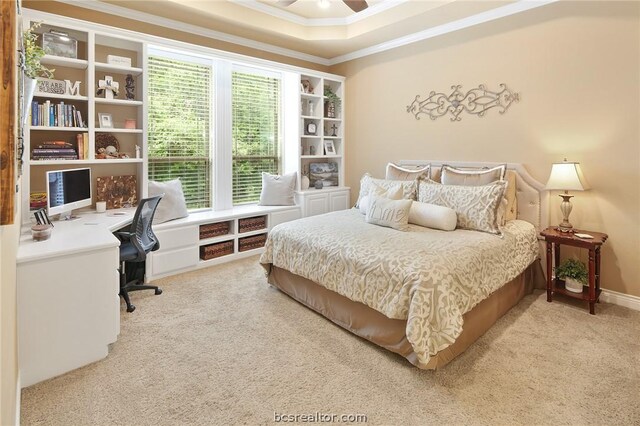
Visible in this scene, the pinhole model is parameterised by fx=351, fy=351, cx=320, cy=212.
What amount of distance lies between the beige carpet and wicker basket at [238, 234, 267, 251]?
158 cm

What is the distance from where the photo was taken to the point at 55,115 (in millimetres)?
3139

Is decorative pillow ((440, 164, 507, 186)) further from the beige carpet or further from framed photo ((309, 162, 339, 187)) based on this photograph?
framed photo ((309, 162, 339, 187))

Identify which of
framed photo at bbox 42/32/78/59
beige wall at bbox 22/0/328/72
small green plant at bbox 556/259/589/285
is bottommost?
small green plant at bbox 556/259/589/285

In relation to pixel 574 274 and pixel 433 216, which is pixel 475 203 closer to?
pixel 433 216

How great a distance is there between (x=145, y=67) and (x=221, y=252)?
7.13ft

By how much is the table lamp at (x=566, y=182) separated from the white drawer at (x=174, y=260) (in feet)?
12.1

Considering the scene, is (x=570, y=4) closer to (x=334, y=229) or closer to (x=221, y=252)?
(x=334, y=229)

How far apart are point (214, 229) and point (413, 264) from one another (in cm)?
274

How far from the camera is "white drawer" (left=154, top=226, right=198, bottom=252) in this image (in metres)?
3.74

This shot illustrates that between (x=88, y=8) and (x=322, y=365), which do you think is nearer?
(x=322, y=365)

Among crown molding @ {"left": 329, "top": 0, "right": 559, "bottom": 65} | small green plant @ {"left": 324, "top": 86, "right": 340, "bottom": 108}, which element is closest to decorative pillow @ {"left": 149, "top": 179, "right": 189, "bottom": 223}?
small green plant @ {"left": 324, "top": 86, "right": 340, "bottom": 108}

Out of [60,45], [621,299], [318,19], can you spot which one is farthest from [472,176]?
[60,45]

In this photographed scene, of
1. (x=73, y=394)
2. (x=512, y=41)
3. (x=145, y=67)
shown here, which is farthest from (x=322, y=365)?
(x=512, y=41)

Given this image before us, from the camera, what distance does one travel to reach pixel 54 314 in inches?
82.8
